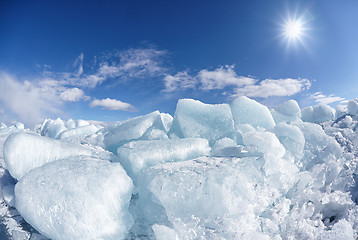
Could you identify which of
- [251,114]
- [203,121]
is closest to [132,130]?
[203,121]

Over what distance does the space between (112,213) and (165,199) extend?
0.50 m

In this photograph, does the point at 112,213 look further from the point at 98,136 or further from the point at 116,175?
the point at 98,136

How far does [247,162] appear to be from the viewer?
252 centimetres

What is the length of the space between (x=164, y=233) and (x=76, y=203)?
2.72 ft

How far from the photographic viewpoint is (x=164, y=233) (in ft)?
6.07

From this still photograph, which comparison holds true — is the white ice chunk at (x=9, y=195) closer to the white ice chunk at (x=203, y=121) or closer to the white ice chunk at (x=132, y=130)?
the white ice chunk at (x=132, y=130)

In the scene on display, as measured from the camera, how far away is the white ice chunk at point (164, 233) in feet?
6.04

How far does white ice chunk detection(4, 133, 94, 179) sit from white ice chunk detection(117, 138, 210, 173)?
0.74 m

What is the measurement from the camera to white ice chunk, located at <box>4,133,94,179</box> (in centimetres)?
237

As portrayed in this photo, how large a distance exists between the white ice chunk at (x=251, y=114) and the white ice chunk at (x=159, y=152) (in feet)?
4.47

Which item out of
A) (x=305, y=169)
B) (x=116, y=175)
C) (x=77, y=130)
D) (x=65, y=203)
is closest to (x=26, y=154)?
(x=65, y=203)

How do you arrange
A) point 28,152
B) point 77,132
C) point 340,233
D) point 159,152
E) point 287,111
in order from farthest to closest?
point 77,132
point 287,111
point 159,152
point 28,152
point 340,233

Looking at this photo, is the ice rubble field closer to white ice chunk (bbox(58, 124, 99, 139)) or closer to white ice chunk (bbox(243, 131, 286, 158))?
white ice chunk (bbox(243, 131, 286, 158))

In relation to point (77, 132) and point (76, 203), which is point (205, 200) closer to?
point (76, 203)
